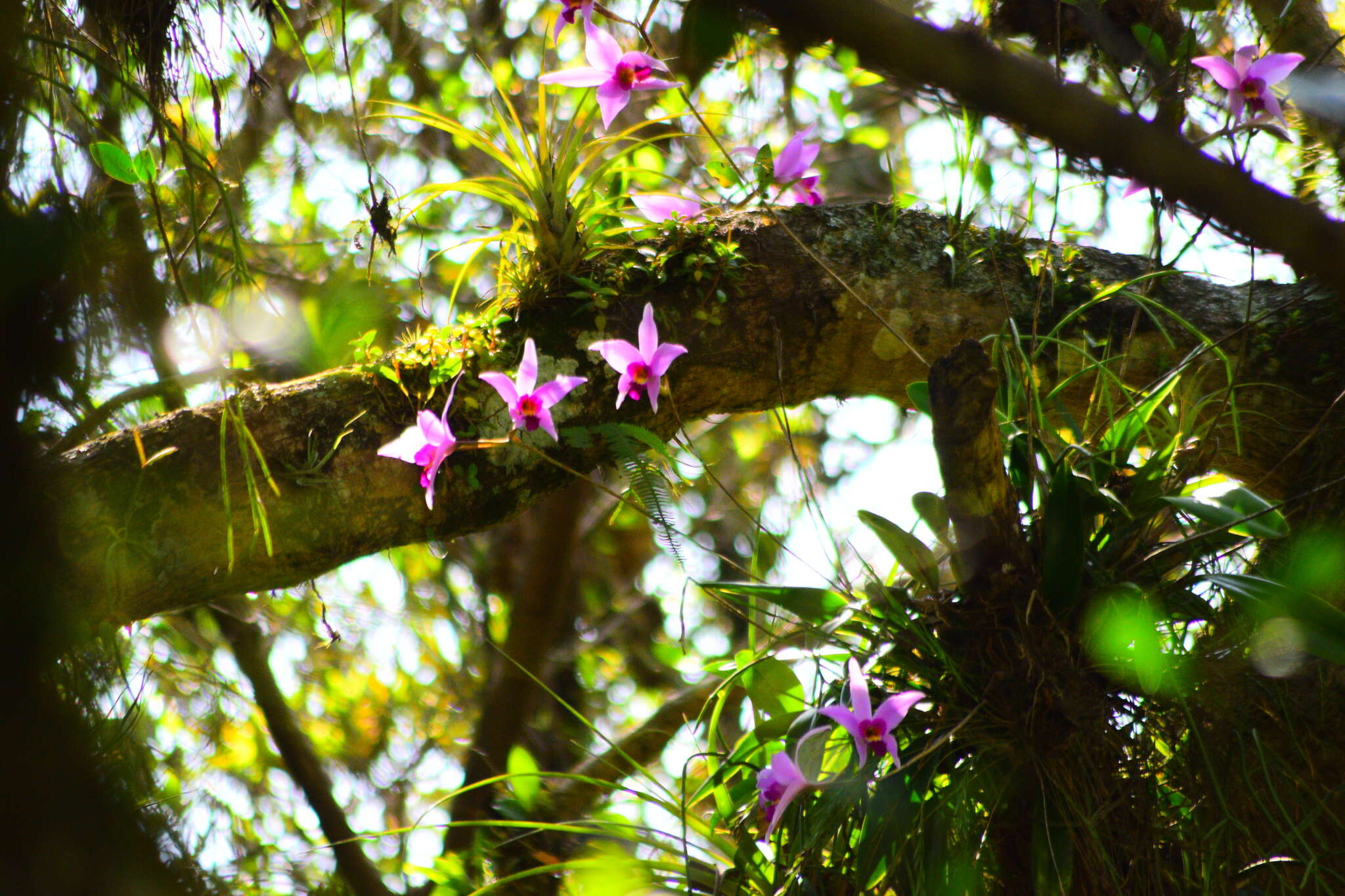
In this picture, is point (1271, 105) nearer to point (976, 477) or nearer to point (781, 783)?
point (976, 477)

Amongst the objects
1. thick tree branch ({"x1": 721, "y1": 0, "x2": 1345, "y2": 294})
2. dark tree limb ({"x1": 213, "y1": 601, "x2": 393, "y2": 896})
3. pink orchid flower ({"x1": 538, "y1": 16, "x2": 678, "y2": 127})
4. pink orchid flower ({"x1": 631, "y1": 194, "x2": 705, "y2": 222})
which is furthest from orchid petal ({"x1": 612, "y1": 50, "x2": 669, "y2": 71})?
dark tree limb ({"x1": 213, "y1": 601, "x2": 393, "y2": 896})

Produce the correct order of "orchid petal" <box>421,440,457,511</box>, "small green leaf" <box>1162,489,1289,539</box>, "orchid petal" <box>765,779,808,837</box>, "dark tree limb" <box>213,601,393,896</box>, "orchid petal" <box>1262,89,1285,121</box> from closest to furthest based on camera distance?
1. "small green leaf" <box>1162,489,1289,539</box>
2. "orchid petal" <box>765,779,808,837</box>
3. "orchid petal" <box>421,440,457,511</box>
4. "orchid petal" <box>1262,89,1285,121</box>
5. "dark tree limb" <box>213,601,393,896</box>

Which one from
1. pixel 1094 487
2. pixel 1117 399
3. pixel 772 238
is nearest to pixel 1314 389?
pixel 1117 399

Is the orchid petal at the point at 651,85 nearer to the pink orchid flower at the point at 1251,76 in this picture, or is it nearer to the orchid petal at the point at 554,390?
the orchid petal at the point at 554,390

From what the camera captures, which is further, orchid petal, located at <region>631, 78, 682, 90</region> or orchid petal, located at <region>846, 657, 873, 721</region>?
orchid petal, located at <region>631, 78, 682, 90</region>

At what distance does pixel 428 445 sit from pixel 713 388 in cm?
47

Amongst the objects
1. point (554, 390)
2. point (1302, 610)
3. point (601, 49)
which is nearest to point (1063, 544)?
point (1302, 610)

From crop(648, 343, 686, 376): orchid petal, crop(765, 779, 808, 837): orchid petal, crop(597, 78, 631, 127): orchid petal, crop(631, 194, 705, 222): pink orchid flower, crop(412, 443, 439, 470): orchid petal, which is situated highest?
crop(631, 194, 705, 222): pink orchid flower

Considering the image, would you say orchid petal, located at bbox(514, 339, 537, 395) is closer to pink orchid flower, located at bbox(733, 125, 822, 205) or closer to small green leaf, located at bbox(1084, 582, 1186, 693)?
pink orchid flower, located at bbox(733, 125, 822, 205)

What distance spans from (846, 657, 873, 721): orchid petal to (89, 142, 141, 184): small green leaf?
1040 mm

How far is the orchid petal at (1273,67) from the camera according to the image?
47.1 inches

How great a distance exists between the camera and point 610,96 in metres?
1.19

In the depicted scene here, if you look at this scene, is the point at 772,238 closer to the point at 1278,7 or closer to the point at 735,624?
the point at 1278,7

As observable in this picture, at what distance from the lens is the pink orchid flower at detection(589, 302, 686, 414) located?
1134 mm
